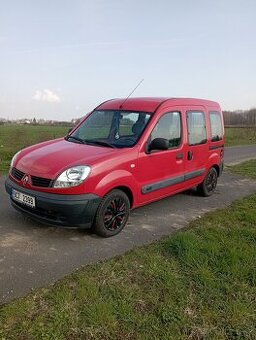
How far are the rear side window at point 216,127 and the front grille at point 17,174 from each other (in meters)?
4.11

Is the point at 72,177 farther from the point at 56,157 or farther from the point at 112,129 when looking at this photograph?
the point at 112,129

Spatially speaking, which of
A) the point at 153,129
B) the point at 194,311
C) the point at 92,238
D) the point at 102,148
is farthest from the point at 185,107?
the point at 194,311

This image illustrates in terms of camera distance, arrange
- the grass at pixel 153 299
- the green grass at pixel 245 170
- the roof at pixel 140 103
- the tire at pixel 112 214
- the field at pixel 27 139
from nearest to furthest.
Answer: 1. the grass at pixel 153 299
2. the tire at pixel 112 214
3. the roof at pixel 140 103
4. the green grass at pixel 245 170
5. the field at pixel 27 139

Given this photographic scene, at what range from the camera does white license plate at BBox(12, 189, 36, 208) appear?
4.40m

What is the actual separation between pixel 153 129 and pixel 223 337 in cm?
321

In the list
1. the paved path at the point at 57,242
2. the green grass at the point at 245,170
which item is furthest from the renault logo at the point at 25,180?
the green grass at the point at 245,170

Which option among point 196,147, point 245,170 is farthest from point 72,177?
point 245,170

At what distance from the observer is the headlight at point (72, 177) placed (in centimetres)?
428

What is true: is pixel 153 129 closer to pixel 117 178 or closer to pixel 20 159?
pixel 117 178

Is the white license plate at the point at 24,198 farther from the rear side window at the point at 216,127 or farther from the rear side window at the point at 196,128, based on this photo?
the rear side window at the point at 216,127

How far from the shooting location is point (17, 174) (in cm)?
479

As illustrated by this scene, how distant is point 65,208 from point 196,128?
11.0ft

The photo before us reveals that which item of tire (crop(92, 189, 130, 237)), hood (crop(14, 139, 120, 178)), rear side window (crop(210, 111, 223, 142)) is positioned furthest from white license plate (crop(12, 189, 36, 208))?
rear side window (crop(210, 111, 223, 142))

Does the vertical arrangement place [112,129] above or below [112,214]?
above
